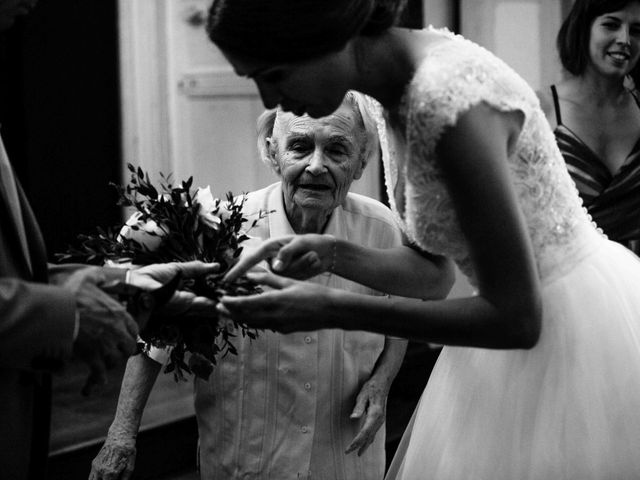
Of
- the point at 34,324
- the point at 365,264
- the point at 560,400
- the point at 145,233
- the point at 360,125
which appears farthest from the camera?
the point at 360,125

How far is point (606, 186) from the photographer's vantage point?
448 centimetres

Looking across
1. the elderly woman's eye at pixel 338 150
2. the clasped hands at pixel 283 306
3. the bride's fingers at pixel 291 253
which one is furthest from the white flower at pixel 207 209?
the clasped hands at pixel 283 306

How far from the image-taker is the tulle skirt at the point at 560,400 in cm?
213

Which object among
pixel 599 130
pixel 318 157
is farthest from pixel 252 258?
pixel 599 130

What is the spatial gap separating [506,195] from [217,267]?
0.81 m

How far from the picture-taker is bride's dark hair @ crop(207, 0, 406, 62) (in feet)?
6.29

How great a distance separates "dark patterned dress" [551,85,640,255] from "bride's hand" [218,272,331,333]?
8.86 ft

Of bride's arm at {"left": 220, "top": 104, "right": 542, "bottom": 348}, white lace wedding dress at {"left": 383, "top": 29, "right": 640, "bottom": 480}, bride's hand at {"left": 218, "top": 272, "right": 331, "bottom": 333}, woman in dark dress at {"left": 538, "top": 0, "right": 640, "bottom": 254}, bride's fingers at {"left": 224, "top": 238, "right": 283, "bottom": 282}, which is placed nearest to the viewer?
bride's arm at {"left": 220, "top": 104, "right": 542, "bottom": 348}

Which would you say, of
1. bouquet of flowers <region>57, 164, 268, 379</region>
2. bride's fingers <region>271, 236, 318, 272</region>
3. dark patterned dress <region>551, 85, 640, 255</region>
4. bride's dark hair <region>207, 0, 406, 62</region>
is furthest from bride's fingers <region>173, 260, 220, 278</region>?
dark patterned dress <region>551, 85, 640, 255</region>

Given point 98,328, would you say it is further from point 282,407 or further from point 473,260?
point 282,407

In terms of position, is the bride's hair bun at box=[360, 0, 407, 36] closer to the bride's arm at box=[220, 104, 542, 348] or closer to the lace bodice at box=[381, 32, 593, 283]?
the lace bodice at box=[381, 32, 593, 283]

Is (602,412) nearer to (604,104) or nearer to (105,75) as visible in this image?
(604,104)

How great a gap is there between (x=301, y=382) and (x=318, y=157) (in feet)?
2.15

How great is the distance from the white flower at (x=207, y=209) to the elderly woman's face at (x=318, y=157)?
1.19 ft
